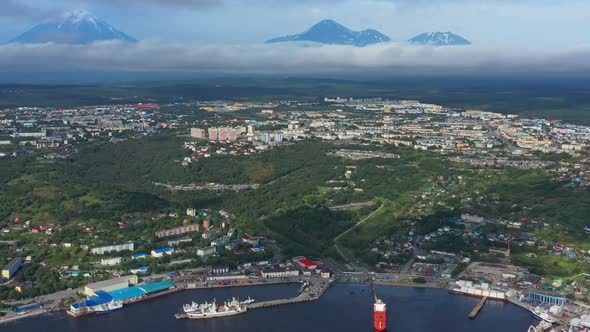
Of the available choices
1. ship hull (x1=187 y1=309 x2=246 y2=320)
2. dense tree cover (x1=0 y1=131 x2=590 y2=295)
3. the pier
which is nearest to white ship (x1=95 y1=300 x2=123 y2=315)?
ship hull (x1=187 y1=309 x2=246 y2=320)

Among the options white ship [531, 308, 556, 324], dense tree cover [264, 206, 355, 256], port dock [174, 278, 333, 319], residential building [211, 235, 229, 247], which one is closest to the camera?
white ship [531, 308, 556, 324]

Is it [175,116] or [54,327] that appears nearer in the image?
[54,327]

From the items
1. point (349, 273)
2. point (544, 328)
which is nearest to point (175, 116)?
point (349, 273)

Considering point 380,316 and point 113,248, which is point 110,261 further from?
point 380,316

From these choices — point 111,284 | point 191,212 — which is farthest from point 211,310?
point 191,212

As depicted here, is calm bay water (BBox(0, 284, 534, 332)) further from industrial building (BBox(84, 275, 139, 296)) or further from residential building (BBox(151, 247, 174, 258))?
residential building (BBox(151, 247, 174, 258))

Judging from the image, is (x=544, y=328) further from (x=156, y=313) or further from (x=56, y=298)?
(x=56, y=298)
